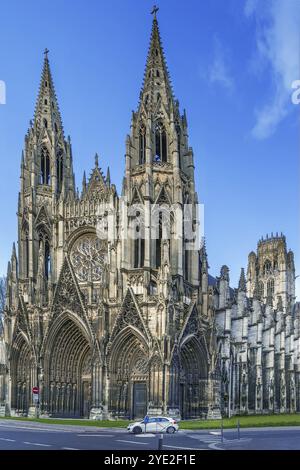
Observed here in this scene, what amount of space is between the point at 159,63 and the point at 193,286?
21047 mm

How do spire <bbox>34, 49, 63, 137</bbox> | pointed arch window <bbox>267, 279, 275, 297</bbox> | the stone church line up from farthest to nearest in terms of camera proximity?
pointed arch window <bbox>267, 279, 275, 297</bbox>, spire <bbox>34, 49, 63, 137</bbox>, the stone church

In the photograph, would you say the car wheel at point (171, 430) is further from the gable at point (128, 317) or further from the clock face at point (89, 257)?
the clock face at point (89, 257)

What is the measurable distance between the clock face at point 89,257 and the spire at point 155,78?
1303 cm

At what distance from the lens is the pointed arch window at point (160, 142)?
5631cm

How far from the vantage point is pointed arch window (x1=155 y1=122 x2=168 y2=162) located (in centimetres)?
5631

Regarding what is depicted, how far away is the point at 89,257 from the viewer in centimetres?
5600

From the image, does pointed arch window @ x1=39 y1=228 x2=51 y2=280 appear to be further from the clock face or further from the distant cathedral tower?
the distant cathedral tower

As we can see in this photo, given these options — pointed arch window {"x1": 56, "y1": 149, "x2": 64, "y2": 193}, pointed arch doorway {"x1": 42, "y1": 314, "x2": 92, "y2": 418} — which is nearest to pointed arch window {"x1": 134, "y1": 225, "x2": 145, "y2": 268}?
pointed arch doorway {"x1": 42, "y1": 314, "x2": 92, "y2": 418}

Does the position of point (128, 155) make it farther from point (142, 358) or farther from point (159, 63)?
point (142, 358)

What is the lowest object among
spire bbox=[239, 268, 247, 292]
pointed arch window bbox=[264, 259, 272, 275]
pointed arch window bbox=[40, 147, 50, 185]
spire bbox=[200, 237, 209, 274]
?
spire bbox=[239, 268, 247, 292]

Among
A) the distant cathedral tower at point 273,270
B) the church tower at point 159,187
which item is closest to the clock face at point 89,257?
the church tower at point 159,187

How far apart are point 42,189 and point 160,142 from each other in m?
12.0
